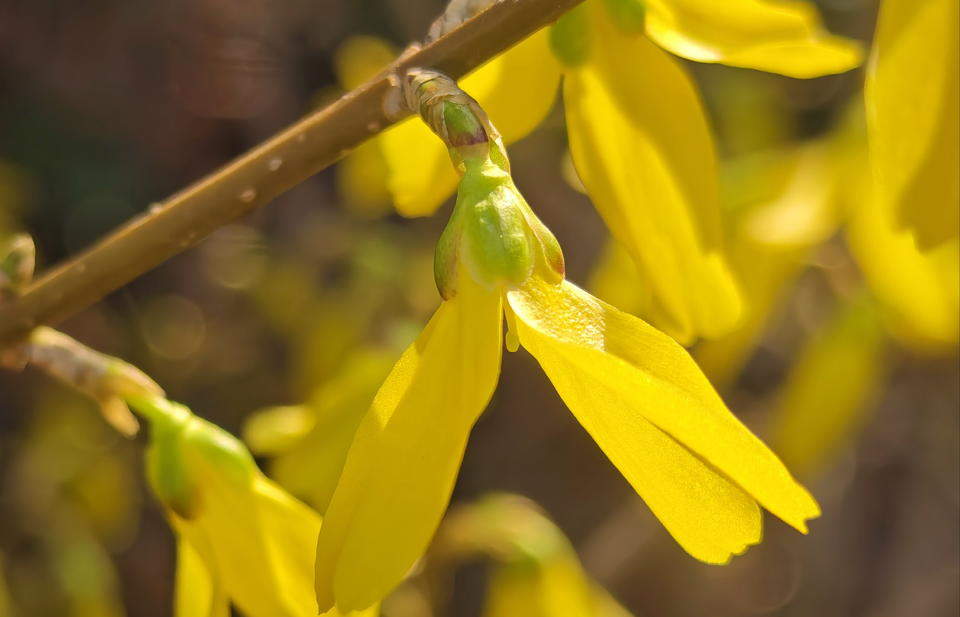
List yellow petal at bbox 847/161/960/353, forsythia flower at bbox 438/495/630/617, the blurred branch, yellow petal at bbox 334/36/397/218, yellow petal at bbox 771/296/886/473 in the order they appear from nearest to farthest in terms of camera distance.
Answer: the blurred branch
yellow petal at bbox 847/161/960/353
forsythia flower at bbox 438/495/630/617
yellow petal at bbox 771/296/886/473
yellow petal at bbox 334/36/397/218

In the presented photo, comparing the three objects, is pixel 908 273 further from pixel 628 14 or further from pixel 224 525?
pixel 224 525

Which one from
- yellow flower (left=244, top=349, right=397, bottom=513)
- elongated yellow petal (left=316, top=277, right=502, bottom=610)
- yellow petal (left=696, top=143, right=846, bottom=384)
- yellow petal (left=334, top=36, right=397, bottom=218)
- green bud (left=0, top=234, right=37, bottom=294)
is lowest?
yellow petal (left=334, top=36, right=397, bottom=218)

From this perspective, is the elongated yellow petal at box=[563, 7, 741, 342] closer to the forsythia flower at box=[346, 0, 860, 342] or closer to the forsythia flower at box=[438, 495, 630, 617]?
the forsythia flower at box=[346, 0, 860, 342]

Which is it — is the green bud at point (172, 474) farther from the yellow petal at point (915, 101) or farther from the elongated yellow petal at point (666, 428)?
the yellow petal at point (915, 101)

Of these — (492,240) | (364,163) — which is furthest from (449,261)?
(364,163)

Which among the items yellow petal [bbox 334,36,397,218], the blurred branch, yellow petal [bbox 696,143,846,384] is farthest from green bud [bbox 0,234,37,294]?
yellow petal [bbox 334,36,397,218]

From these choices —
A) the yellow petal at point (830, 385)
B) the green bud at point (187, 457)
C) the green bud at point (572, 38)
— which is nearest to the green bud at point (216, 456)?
the green bud at point (187, 457)
